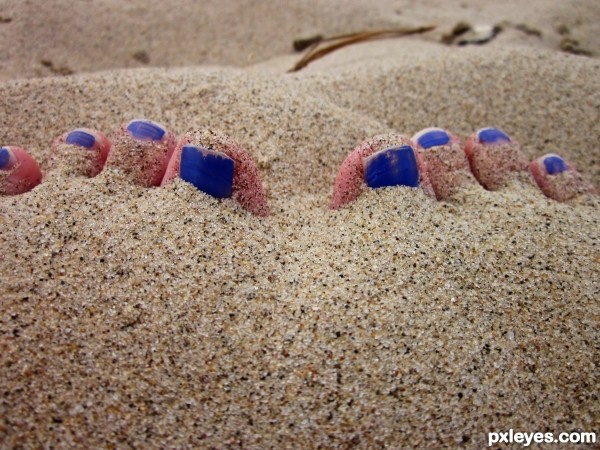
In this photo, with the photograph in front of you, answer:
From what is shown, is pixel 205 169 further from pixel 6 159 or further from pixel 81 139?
pixel 6 159

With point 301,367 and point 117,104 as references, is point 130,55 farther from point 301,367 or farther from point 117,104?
point 301,367

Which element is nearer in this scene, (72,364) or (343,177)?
→ (72,364)

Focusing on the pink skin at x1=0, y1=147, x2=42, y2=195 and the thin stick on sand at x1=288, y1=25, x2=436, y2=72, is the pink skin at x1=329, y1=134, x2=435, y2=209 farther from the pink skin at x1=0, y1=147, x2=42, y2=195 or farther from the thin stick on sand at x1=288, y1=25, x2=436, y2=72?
the thin stick on sand at x1=288, y1=25, x2=436, y2=72

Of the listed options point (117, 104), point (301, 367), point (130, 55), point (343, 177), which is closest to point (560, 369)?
point (301, 367)

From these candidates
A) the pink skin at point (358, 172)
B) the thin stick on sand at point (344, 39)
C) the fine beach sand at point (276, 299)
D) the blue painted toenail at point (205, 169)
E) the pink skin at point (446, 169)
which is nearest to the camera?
the fine beach sand at point (276, 299)

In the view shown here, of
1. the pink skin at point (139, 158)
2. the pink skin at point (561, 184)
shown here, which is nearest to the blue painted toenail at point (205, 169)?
the pink skin at point (139, 158)

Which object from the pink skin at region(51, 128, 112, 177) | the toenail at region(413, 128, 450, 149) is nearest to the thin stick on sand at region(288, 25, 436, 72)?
the toenail at region(413, 128, 450, 149)

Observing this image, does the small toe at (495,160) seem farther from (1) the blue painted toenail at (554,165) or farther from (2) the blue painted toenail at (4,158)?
(2) the blue painted toenail at (4,158)
